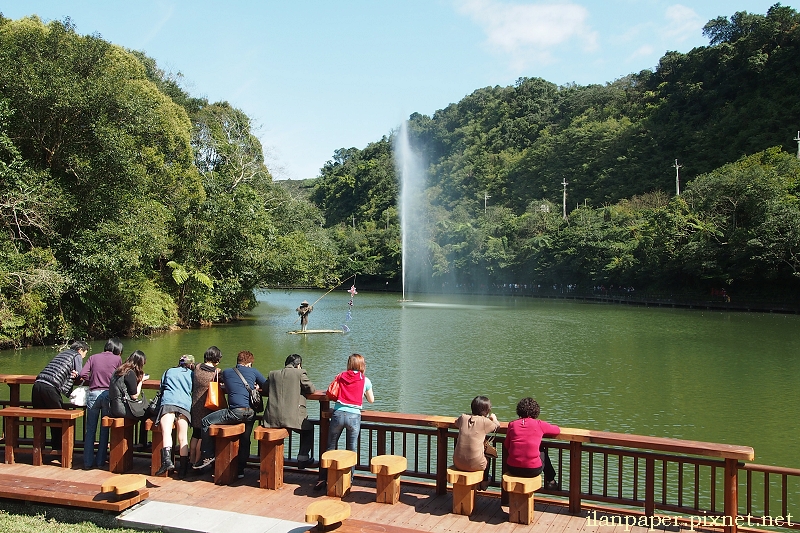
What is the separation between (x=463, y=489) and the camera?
584cm

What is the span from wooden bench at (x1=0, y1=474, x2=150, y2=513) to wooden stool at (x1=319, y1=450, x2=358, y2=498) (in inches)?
65.2

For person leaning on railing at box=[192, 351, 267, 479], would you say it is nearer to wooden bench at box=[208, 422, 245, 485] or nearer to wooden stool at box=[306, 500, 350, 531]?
wooden bench at box=[208, 422, 245, 485]

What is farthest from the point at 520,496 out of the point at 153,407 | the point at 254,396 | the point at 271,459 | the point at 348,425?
the point at 153,407

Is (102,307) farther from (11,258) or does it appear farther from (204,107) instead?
(204,107)

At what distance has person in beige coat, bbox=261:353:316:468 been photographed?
6551 millimetres

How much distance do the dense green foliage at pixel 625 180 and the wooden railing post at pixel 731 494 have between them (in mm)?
42373

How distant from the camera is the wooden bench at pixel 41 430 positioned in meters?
6.87

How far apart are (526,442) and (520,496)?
463mm

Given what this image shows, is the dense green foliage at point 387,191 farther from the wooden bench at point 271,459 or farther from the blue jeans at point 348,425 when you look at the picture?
the blue jeans at point 348,425

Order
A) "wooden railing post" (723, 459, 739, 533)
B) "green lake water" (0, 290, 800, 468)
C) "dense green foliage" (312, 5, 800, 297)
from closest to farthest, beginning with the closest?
"wooden railing post" (723, 459, 739, 533)
"green lake water" (0, 290, 800, 468)
"dense green foliage" (312, 5, 800, 297)

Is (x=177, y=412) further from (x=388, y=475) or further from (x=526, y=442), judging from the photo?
(x=526, y=442)

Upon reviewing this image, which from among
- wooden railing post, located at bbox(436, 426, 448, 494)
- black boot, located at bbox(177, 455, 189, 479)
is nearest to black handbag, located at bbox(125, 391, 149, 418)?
black boot, located at bbox(177, 455, 189, 479)

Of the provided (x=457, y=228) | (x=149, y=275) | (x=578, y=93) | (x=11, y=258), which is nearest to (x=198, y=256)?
(x=149, y=275)

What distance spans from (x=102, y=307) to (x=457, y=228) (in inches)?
2342
